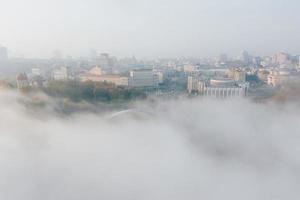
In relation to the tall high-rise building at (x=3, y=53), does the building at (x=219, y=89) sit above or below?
below

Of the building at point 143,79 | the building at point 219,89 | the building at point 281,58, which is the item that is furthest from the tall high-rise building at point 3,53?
the building at point 281,58

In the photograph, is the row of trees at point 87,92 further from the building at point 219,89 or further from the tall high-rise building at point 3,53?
the tall high-rise building at point 3,53

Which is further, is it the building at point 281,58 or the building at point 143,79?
the building at point 281,58

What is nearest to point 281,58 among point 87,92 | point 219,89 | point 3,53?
point 219,89

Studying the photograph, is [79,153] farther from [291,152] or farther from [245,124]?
[245,124]

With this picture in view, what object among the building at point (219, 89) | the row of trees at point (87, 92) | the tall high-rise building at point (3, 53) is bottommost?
the building at point (219, 89)

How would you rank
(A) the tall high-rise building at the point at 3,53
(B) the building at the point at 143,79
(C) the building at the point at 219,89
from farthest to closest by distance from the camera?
(A) the tall high-rise building at the point at 3,53
(B) the building at the point at 143,79
(C) the building at the point at 219,89

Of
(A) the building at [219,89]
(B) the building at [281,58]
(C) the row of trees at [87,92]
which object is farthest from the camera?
(B) the building at [281,58]
